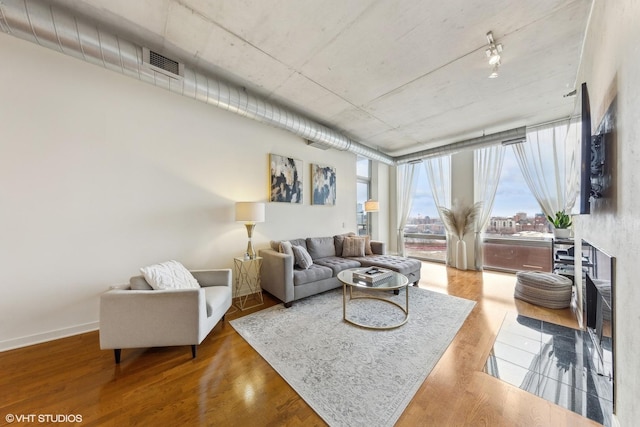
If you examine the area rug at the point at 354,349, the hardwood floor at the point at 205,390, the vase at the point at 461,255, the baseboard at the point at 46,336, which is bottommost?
the hardwood floor at the point at 205,390

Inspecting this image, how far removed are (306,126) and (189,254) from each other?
2604 mm

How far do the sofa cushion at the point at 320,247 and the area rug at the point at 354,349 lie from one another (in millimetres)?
1006

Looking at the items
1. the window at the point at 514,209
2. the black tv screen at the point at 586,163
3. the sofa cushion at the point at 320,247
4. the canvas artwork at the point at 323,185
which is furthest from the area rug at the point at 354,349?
the window at the point at 514,209

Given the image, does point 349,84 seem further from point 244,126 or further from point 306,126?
point 244,126

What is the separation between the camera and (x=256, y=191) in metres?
3.80

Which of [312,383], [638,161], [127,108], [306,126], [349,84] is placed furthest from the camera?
[306,126]

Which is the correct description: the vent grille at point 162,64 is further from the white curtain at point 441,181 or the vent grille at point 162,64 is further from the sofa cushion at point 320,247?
the white curtain at point 441,181

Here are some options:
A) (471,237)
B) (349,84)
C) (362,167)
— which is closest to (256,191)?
(349,84)

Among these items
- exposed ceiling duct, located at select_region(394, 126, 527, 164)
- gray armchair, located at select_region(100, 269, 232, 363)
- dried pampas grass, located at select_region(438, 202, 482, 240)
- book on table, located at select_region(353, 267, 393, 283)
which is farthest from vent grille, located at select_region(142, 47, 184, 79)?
dried pampas grass, located at select_region(438, 202, 482, 240)

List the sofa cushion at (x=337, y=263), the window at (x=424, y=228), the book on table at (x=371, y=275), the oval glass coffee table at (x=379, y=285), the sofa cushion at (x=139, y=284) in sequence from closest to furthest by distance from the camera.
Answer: the sofa cushion at (x=139, y=284) < the oval glass coffee table at (x=379, y=285) < the book on table at (x=371, y=275) < the sofa cushion at (x=337, y=263) < the window at (x=424, y=228)

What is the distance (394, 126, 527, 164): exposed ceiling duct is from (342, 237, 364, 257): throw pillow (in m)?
2.73

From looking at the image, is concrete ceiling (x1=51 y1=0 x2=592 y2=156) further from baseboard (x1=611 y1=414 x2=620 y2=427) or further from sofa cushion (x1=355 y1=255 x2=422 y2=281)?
baseboard (x1=611 y1=414 x2=620 y2=427)

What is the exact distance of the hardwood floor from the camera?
56.9 inches

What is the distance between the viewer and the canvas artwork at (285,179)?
3975 mm
